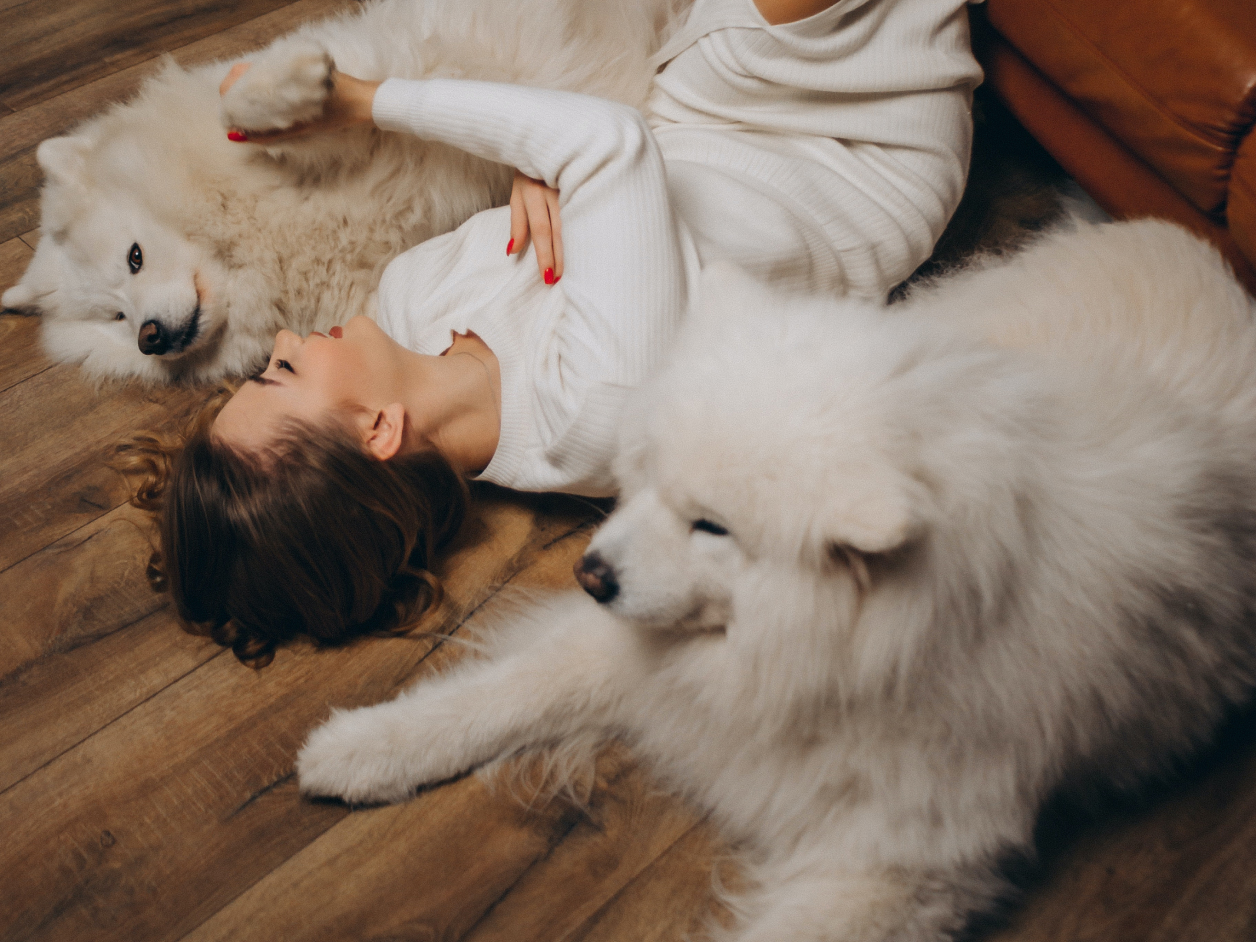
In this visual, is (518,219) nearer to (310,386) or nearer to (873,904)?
(310,386)

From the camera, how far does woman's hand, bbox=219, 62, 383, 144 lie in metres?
1.61

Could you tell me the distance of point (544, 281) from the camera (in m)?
1.55

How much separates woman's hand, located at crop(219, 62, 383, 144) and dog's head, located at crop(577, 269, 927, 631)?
1015mm

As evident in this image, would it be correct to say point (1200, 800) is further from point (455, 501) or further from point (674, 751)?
point (455, 501)

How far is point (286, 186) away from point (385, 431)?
2.34ft

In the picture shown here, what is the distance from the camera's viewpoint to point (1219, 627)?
0.99m

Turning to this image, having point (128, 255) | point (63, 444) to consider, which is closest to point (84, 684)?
point (63, 444)

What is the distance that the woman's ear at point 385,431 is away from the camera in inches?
54.7

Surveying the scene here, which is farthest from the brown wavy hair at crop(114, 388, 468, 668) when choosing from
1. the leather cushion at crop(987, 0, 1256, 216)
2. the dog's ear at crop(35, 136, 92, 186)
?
the leather cushion at crop(987, 0, 1256, 216)

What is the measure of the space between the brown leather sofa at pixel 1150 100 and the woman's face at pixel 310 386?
138cm

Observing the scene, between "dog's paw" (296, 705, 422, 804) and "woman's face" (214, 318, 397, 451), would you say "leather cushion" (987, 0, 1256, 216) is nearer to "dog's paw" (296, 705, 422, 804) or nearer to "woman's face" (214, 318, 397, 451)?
"woman's face" (214, 318, 397, 451)

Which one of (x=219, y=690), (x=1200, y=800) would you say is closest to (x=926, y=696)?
(x=1200, y=800)

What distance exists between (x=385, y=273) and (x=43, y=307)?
891mm

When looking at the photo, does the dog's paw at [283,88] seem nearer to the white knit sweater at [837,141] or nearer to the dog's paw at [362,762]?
the white knit sweater at [837,141]
